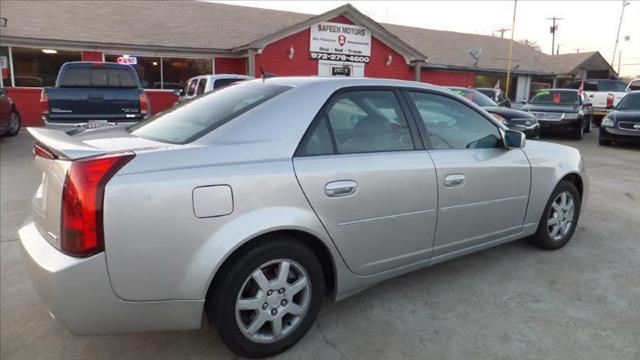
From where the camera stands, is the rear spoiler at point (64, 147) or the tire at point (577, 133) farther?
the tire at point (577, 133)

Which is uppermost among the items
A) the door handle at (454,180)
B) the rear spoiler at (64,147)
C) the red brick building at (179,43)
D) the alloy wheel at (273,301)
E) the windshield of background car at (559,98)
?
the red brick building at (179,43)

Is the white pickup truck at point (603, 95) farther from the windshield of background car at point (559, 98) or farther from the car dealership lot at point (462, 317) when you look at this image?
the car dealership lot at point (462, 317)

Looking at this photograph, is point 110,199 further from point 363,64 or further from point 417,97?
point 363,64

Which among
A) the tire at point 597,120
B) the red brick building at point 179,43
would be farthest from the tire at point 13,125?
the tire at point 597,120

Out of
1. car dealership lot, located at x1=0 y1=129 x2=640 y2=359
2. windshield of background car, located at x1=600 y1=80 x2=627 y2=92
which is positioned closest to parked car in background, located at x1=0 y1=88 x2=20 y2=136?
car dealership lot, located at x1=0 y1=129 x2=640 y2=359

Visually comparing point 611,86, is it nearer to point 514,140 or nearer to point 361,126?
point 514,140

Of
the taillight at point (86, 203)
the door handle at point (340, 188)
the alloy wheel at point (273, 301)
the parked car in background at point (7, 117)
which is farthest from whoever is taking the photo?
the parked car in background at point (7, 117)

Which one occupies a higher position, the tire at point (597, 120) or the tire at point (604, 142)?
the tire at point (597, 120)

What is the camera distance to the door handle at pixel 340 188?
2744 millimetres

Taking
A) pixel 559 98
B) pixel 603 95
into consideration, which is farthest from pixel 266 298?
pixel 603 95

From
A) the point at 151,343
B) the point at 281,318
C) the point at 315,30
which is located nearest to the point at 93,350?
the point at 151,343

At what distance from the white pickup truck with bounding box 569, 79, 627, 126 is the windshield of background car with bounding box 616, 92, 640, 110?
5281 millimetres

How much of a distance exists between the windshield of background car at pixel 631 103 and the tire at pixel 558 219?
10.9 meters

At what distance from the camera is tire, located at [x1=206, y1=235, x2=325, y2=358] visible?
8.23 ft
